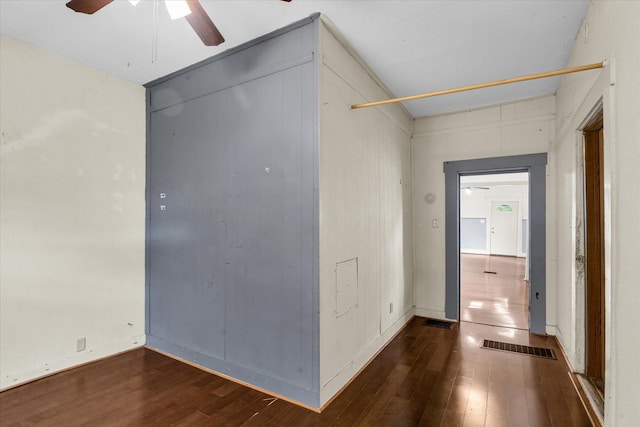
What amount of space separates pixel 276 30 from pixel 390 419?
9.94ft

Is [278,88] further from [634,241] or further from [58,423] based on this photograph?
[58,423]

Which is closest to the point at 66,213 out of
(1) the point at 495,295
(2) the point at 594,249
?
(2) the point at 594,249

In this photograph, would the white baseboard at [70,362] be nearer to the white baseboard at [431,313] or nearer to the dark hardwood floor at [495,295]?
the white baseboard at [431,313]

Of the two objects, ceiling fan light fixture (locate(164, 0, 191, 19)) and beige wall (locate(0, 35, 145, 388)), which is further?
beige wall (locate(0, 35, 145, 388))

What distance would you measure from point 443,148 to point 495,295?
9.80 ft

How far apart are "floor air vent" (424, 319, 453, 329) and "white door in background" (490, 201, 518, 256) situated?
8394mm

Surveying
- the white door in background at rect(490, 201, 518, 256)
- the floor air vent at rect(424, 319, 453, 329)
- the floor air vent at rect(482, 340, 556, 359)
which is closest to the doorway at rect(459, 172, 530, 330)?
the white door in background at rect(490, 201, 518, 256)

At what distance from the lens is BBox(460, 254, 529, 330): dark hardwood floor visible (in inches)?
169

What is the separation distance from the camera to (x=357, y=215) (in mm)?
2902

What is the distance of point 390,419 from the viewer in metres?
2.15

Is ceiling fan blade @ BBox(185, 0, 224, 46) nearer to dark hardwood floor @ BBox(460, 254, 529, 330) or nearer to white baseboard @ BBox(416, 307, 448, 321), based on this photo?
white baseboard @ BBox(416, 307, 448, 321)

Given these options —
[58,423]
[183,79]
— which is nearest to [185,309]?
[58,423]

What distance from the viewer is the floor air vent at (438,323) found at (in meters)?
4.04

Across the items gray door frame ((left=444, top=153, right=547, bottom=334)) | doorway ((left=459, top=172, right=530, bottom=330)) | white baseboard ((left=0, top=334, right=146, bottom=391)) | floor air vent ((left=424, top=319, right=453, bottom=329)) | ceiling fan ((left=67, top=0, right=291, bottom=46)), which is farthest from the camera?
doorway ((left=459, top=172, right=530, bottom=330))
